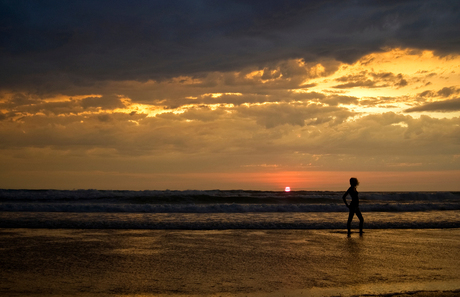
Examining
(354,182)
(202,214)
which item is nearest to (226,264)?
(354,182)

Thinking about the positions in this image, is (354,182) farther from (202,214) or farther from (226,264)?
(202,214)

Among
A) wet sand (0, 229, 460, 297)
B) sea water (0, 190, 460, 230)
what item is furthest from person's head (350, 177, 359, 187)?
sea water (0, 190, 460, 230)

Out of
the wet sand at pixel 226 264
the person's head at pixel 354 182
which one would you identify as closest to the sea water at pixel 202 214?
the wet sand at pixel 226 264

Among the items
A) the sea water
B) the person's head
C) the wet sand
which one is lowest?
the wet sand

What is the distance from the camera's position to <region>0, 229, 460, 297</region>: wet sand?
6.12 m

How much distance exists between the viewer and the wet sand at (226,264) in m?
6.12

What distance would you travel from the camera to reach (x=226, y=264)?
26.2 feet

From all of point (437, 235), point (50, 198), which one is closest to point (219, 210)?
point (437, 235)

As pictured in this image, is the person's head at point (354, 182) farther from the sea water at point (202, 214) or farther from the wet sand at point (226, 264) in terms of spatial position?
the sea water at point (202, 214)

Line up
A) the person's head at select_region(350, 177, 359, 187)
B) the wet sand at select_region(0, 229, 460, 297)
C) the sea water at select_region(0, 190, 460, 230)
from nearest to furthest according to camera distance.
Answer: the wet sand at select_region(0, 229, 460, 297), the person's head at select_region(350, 177, 359, 187), the sea water at select_region(0, 190, 460, 230)

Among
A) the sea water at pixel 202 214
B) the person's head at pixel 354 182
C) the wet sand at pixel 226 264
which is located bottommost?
the wet sand at pixel 226 264

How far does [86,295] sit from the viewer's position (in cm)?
575

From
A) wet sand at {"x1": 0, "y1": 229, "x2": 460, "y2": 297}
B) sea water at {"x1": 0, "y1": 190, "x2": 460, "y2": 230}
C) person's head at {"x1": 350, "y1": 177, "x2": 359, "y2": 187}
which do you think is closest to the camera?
wet sand at {"x1": 0, "y1": 229, "x2": 460, "y2": 297}

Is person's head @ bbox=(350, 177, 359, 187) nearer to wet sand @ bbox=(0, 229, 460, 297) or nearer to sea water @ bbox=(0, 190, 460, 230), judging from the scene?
wet sand @ bbox=(0, 229, 460, 297)
